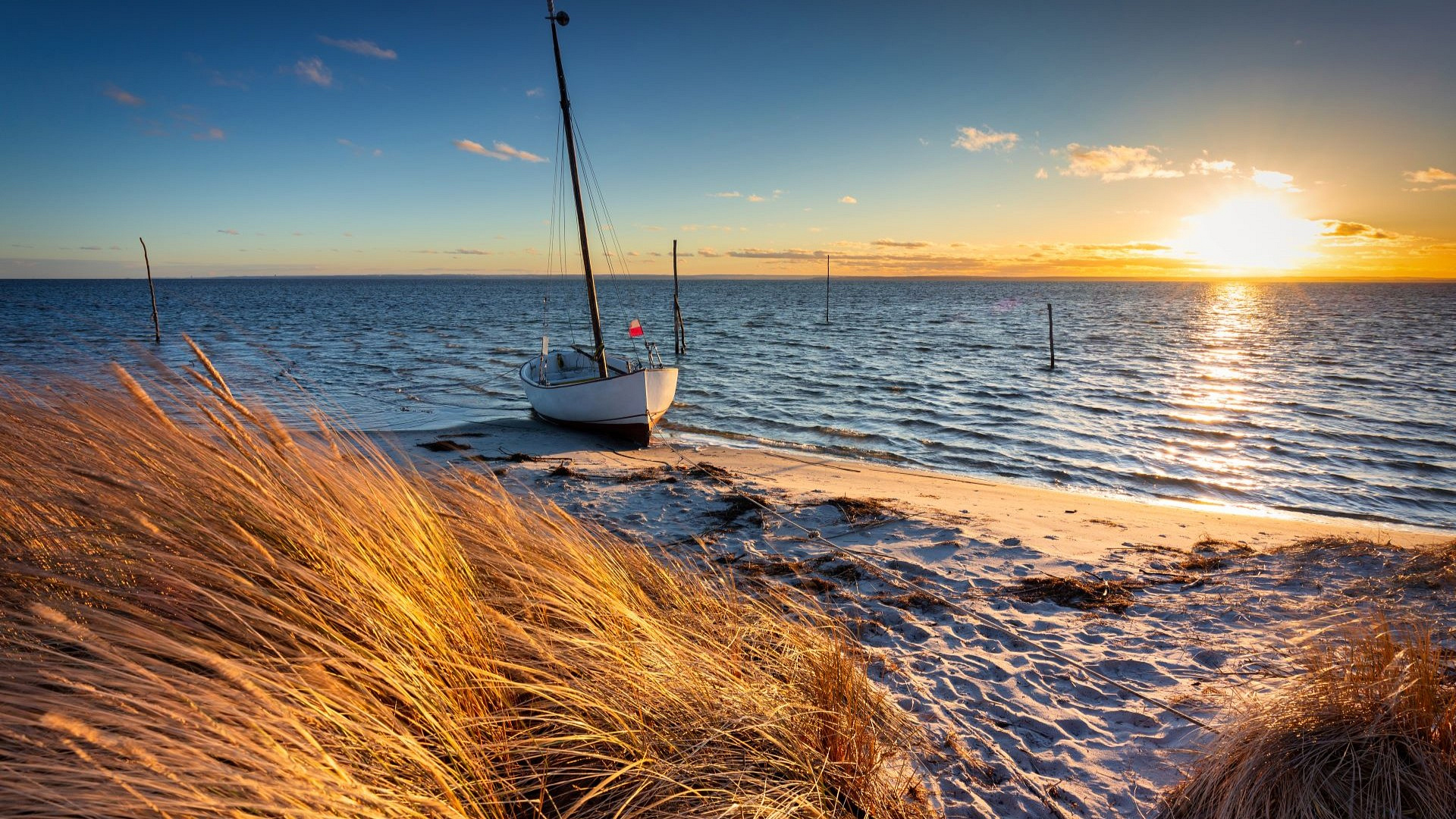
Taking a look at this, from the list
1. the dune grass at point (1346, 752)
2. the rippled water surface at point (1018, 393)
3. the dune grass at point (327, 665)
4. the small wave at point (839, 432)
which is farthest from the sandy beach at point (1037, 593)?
the small wave at point (839, 432)

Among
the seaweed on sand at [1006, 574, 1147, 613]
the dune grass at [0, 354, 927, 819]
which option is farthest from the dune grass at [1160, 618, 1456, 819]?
the seaweed on sand at [1006, 574, 1147, 613]

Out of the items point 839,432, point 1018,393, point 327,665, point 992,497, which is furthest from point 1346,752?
point 1018,393

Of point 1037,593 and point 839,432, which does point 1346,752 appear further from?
point 839,432

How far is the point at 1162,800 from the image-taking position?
9.52 ft

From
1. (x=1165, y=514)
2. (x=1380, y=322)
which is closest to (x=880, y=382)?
(x=1165, y=514)

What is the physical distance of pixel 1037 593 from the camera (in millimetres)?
5625

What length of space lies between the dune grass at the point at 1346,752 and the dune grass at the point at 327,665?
4.10 feet

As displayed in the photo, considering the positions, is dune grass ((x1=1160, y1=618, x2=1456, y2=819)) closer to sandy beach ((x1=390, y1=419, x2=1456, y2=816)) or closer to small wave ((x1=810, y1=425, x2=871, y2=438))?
sandy beach ((x1=390, y1=419, x2=1456, y2=816))

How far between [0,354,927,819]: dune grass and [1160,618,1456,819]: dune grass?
1249 millimetres

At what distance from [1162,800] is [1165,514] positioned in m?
8.19

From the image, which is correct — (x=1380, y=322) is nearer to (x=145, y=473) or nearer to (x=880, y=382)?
(x=880, y=382)

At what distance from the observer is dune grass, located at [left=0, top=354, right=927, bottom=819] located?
4.91 ft

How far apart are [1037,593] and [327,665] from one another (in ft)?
17.7

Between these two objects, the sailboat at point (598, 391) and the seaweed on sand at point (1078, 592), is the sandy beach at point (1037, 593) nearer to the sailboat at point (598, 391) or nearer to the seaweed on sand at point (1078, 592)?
the seaweed on sand at point (1078, 592)
